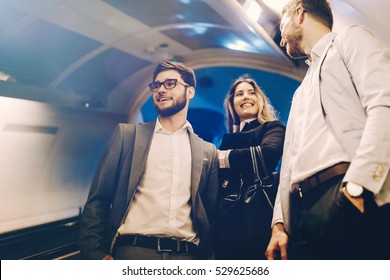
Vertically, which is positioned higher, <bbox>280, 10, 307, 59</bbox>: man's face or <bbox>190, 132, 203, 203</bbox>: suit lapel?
<bbox>280, 10, 307, 59</bbox>: man's face

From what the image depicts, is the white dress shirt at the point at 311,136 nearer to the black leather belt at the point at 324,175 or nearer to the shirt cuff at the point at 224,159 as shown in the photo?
the black leather belt at the point at 324,175

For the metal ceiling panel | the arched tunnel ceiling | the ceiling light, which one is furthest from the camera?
the metal ceiling panel

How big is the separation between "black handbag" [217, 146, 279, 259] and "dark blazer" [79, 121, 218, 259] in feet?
0.28

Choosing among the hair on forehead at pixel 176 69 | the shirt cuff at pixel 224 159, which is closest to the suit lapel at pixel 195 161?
the shirt cuff at pixel 224 159

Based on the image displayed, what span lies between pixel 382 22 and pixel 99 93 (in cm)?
250

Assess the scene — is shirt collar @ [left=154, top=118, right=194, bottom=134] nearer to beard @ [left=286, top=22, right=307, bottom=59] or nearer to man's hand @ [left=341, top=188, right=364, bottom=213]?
beard @ [left=286, top=22, right=307, bottom=59]

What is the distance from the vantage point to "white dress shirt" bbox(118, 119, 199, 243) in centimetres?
150

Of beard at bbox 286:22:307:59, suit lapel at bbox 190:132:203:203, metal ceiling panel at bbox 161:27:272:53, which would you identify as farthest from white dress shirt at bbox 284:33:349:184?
metal ceiling panel at bbox 161:27:272:53

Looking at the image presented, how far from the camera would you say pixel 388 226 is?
41.6 inches

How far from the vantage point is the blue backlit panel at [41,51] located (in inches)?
84.9

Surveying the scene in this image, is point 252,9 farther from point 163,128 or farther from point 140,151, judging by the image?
point 140,151

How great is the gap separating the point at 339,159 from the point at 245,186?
0.58 meters

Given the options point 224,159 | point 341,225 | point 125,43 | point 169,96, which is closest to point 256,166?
point 224,159
